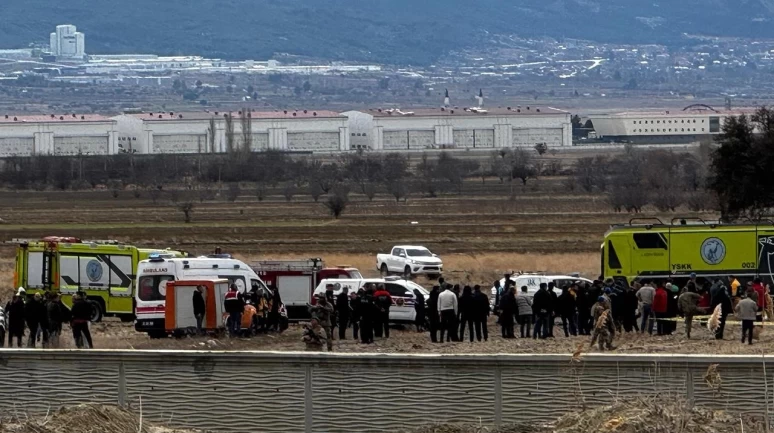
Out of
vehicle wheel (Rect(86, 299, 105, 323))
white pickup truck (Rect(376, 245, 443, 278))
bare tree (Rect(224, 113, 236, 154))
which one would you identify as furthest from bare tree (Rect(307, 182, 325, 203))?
vehicle wheel (Rect(86, 299, 105, 323))

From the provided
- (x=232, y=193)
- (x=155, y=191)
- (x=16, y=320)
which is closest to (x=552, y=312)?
(x=16, y=320)

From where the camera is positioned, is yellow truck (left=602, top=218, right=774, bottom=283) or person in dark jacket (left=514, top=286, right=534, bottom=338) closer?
person in dark jacket (left=514, top=286, right=534, bottom=338)

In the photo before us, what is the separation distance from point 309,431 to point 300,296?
16.5 m

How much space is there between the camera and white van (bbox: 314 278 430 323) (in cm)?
2595

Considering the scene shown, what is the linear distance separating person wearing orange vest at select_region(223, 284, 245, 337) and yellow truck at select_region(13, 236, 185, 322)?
4.36 metres

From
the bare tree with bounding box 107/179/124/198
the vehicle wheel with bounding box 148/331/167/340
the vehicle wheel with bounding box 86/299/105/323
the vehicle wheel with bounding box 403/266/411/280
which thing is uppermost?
the bare tree with bounding box 107/179/124/198

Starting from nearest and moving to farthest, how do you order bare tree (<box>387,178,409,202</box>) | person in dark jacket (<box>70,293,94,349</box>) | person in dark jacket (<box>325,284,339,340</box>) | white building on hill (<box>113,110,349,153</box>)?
person in dark jacket (<box>70,293,94,349</box>) < person in dark jacket (<box>325,284,339,340</box>) < bare tree (<box>387,178,409,202</box>) < white building on hill (<box>113,110,349,153</box>)

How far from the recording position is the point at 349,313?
24.0 m

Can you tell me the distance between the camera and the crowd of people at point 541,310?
2259 centimetres

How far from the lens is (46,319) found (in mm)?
21625

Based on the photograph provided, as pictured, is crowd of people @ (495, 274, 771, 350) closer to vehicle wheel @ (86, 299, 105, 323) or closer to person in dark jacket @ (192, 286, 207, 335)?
person in dark jacket @ (192, 286, 207, 335)

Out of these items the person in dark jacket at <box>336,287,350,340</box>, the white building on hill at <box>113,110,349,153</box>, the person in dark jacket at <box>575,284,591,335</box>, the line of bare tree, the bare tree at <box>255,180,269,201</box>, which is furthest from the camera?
the white building on hill at <box>113,110,349,153</box>

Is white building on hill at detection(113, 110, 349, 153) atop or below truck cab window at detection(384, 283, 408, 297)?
atop

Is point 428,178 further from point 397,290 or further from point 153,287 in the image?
point 153,287
